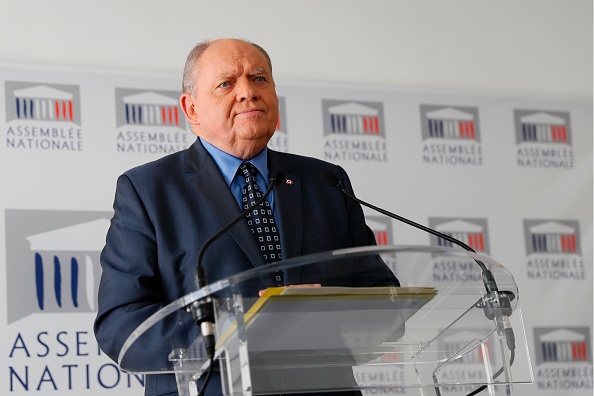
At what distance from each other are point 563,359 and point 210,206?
2.74m

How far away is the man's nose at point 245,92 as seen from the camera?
110 inches

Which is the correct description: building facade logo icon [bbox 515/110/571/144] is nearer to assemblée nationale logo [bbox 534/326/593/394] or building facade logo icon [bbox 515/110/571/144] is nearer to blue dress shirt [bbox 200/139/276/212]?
assemblée nationale logo [bbox 534/326/593/394]

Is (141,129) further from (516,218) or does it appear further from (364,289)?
(364,289)

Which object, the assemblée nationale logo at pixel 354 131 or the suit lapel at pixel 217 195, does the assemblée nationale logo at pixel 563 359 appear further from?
the suit lapel at pixel 217 195

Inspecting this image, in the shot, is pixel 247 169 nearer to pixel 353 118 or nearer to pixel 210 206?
pixel 210 206

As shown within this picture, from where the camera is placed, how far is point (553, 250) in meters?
4.88

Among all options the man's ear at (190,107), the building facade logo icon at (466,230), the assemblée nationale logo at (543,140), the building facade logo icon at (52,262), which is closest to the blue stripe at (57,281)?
the building facade logo icon at (52,262)

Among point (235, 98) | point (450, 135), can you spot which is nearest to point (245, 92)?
point (235, 98)

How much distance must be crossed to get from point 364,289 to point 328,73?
308cm

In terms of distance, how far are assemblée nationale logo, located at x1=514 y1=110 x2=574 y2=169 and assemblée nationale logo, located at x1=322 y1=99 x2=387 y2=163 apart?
2.60 feet

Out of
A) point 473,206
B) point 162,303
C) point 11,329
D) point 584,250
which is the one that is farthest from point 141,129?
point 584,250

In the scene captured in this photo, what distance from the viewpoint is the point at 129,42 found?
4480mm

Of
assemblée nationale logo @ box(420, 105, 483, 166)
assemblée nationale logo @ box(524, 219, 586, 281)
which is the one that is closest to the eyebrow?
assemblée nationale logo @ box(420, 105, 483, 166)

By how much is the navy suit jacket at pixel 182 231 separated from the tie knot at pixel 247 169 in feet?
0.25
